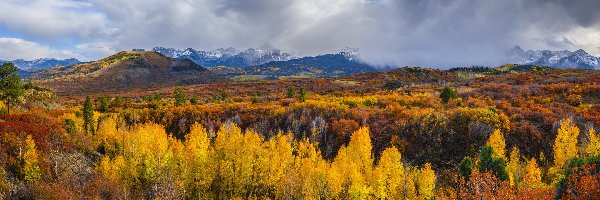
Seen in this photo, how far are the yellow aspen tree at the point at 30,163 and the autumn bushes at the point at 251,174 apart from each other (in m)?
6.83

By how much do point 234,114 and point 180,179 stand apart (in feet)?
123

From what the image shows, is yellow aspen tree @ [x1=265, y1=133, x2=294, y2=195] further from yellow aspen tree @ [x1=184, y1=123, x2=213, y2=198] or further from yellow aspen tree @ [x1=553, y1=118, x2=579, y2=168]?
yellow aspen tree @ [x1=553, y1=118, x2=579, y2=168]

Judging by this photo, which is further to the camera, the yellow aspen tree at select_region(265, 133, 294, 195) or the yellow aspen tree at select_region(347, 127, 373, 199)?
the yellow aspen tree at select_region(347, 127, 373, 199)

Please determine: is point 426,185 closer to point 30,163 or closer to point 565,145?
point 565,145

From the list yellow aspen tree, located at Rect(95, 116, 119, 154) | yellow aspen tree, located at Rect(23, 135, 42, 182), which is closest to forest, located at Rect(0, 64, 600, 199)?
yellow aspen tree, located at Rect(23, 135, 42, 182)

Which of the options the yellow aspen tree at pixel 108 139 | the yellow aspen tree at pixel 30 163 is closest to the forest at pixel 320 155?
the yellow aspen tree at pixel 30 163

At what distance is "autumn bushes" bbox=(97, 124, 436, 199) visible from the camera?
142ft

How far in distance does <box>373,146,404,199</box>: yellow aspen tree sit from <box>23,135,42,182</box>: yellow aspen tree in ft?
113


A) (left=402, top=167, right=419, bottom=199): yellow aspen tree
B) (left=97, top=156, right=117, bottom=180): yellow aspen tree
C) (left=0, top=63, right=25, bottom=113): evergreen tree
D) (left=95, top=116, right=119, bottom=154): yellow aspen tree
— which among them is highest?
(left=0, top=63, right=25, bottom=113): evergreen tree

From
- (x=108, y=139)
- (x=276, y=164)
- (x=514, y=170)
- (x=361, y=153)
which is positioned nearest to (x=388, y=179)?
(x=361, y=153)

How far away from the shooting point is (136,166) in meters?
48.1

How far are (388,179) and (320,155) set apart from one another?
15.3 metres

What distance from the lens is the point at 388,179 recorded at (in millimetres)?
44562

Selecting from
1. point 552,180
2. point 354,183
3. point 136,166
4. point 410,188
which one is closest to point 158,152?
point 136,166
